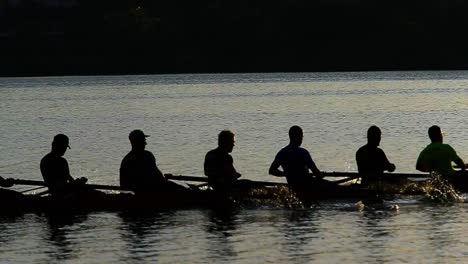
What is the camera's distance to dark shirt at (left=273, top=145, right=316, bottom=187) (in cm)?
3034

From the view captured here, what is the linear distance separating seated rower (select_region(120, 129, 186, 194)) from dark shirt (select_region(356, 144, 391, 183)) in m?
4.12

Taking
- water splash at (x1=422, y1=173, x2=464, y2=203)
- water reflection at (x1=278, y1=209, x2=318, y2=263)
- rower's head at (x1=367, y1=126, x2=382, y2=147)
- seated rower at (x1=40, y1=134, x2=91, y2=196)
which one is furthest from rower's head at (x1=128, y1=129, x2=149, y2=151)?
water splash at (x1=422, y1=173, x2=464, y2=203)

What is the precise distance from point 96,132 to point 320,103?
110 feet

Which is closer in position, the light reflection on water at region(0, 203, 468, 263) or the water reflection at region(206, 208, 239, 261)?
the light reflection on water at region(0, 203, 468, 263)

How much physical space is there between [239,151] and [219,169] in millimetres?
24974

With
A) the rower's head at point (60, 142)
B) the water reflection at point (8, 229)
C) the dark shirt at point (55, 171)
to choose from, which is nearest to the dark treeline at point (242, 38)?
the water reflection at point (8, 229)

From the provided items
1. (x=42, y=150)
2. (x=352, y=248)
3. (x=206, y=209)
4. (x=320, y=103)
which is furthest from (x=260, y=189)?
(x=320, y=103)

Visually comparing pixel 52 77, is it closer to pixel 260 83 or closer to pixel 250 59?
pixel 250 59

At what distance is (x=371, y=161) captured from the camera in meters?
31.8

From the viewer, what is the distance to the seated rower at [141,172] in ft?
98.0

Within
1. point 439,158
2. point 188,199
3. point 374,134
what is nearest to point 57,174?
point 188,199

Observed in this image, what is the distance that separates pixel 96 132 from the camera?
7250cm

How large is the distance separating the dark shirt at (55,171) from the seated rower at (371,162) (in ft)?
21.7

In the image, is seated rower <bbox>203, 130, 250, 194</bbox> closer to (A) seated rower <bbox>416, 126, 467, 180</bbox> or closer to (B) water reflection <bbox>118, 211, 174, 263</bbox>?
(B) water reflection <bbox>118, 211, 174, 263</bbox>
